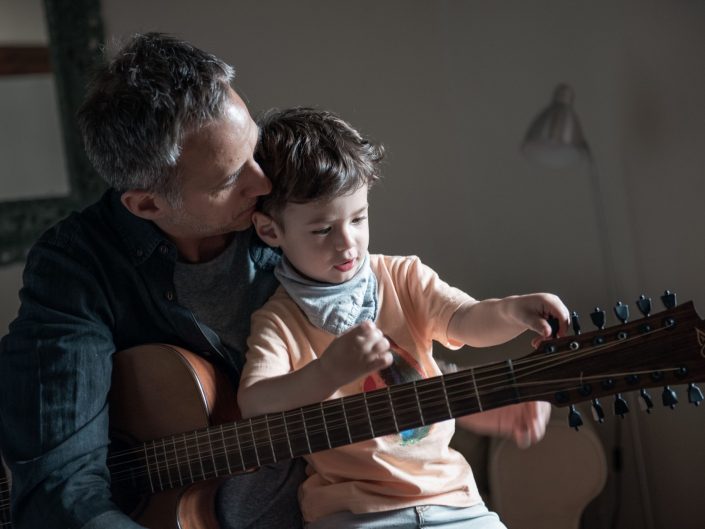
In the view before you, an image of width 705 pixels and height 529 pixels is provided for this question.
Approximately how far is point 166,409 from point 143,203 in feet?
1.13

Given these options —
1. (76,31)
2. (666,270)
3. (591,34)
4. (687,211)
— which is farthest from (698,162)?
(76,31)

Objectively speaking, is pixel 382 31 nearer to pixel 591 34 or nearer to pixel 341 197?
pixel 591 34

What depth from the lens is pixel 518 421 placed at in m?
1.25

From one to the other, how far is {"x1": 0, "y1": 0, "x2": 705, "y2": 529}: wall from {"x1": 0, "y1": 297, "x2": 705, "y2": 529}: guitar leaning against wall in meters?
1.10

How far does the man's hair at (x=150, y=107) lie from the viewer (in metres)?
1.39

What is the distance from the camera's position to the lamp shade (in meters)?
2.26

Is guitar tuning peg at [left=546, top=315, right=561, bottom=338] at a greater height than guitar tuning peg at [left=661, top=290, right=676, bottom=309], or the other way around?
guitar tuning peg at [left=661, top=290, right=676, bottom=309]

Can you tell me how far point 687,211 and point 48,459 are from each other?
61.8 inches

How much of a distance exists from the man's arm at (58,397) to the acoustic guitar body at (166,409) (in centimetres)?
5

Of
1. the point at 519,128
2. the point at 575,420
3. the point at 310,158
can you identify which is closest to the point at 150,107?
the point at 310,158

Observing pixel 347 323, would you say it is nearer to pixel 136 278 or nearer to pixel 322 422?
pixel 322 422

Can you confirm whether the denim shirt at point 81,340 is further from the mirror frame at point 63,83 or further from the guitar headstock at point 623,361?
the mirror frame at point 63,83

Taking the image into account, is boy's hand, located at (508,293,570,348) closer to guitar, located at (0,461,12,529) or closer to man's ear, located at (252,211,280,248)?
man's ear, located at (252,211,280,248)

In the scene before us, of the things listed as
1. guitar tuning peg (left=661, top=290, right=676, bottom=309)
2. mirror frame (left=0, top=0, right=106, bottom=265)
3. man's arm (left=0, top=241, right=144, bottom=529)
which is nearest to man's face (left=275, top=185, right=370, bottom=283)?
man's arm (left=0, top=241, right=144, bottom=529)
